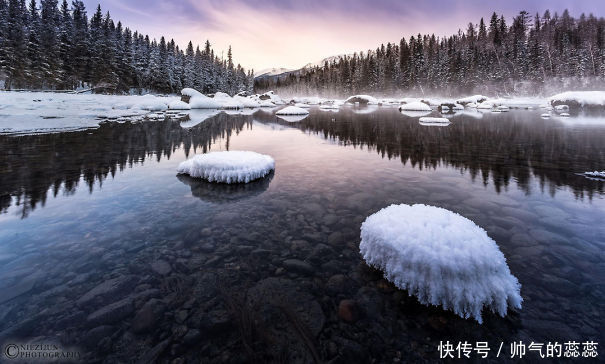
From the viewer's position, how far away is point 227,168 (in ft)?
26.3

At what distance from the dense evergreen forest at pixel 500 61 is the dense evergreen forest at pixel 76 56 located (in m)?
63.7

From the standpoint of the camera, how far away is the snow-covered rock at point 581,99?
136 ft

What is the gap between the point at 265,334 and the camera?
293 cm

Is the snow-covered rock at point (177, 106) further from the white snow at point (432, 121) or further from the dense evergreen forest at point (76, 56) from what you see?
the white snow at point (432, 121)

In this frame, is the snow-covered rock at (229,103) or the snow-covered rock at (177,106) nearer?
the snow-covered rock at (177,106)

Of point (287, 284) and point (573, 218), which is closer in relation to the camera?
point (287, 284)

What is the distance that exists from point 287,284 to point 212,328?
1.12m

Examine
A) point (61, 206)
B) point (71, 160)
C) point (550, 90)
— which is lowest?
point (61, 206)

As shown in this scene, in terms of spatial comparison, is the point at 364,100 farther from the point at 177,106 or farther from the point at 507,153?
the point at 507,153

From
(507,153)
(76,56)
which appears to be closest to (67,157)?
(507,153)

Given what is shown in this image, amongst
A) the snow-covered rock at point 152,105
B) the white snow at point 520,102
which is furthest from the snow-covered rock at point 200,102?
the white snow at point 520,102

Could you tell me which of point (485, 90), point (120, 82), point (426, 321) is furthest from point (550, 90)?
point (120, 82)

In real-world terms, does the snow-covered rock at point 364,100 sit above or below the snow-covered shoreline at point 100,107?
above

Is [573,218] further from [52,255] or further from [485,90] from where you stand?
[485,90]
